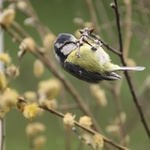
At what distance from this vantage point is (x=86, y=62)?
0.64 m

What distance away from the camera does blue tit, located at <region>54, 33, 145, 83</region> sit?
2.01ft

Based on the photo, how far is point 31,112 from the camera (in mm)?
713

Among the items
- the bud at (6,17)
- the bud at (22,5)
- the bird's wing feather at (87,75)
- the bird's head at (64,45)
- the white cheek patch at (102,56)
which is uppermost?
the bud at (22,5)

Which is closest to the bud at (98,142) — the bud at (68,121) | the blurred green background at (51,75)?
the bud at (68,121)

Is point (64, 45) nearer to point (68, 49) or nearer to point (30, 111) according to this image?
point (68, 49)

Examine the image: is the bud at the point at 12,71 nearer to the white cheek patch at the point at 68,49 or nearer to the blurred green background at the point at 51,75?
the white cheek patch at the point at 68,49

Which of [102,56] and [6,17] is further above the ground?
[6,17]

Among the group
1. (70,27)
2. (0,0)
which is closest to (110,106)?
(70,27)

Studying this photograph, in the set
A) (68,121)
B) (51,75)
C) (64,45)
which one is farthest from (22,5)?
(51,75)

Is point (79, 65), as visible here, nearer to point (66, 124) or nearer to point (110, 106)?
point (66, 124)

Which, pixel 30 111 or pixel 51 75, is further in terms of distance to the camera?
pixel 51 75

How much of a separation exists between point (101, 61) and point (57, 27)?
1.42 meters

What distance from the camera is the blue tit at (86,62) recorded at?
61cm

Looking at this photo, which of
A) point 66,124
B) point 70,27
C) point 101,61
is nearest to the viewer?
point 101,61
